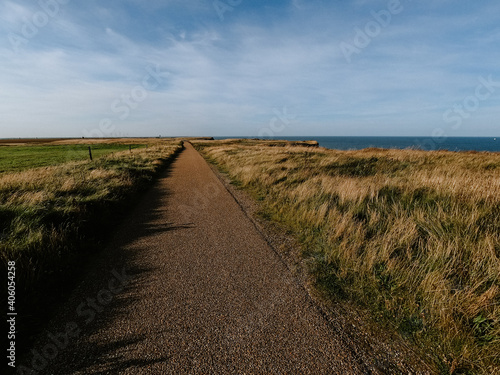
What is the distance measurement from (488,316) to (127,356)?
4.07 m

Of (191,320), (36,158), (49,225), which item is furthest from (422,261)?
(36,158)

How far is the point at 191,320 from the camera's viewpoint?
2816 mm

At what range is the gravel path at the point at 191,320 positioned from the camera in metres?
2.29

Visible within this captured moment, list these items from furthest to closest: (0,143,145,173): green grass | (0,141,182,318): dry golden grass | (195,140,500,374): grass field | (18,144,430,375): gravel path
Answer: (0,143,145,173): green grass, (0,141,182,318): dry golden grass, (195,140,500,374): grass field, (18,144,430,375): gravel path

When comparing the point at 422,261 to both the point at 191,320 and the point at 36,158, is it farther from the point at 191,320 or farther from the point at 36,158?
the point at 36,158

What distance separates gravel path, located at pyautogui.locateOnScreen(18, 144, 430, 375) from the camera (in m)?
2.29

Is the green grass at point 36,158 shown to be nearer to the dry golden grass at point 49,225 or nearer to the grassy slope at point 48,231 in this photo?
the dry golden grass at point 49,225

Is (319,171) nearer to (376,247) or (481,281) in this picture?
(376,247)

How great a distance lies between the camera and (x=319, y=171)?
38.2 ft

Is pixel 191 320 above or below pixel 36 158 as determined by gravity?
below

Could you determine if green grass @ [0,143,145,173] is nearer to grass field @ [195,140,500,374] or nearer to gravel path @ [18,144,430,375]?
gravel path @ [18,144,430,375]

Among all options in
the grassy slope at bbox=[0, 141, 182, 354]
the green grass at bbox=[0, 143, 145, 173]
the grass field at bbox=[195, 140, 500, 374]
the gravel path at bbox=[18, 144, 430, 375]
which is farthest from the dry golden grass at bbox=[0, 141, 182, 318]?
the green grass at bbox=[0, 143, 145, 173]

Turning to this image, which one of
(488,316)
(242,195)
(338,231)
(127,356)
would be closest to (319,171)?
(242,195)

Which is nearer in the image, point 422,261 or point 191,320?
point 191,320
